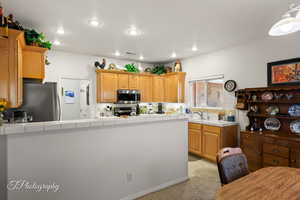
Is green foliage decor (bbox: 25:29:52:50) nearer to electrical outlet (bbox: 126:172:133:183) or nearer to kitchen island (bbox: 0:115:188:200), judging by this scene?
kitchen island (bbox: 0:115:188:200)

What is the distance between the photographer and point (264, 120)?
11.1ft

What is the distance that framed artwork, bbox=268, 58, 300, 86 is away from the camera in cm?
298

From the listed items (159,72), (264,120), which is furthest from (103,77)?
(264,120)

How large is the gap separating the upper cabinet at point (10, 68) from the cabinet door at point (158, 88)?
3.94 meters

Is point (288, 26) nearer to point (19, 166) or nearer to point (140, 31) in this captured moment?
point (140, 31)

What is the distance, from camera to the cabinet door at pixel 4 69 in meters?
2.13

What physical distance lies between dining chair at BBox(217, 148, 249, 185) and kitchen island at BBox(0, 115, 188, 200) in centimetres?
121

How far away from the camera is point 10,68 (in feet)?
7.13

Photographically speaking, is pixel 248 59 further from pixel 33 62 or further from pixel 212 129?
pixel 33 62

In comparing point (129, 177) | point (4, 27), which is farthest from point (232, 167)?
point (4, 27)

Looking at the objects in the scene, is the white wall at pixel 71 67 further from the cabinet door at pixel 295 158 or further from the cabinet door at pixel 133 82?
the cabinet door at pixel 295 158

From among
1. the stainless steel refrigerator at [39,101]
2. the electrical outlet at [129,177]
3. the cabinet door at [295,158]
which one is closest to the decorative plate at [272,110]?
the cabinet door at [295,158]

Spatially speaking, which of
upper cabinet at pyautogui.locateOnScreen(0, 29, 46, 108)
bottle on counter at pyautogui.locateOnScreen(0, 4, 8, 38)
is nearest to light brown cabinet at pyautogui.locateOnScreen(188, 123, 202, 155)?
upper cabinet at pyautogui.locateOnScreen(0, 29, 46, 108)

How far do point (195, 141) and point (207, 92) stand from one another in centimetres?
144
